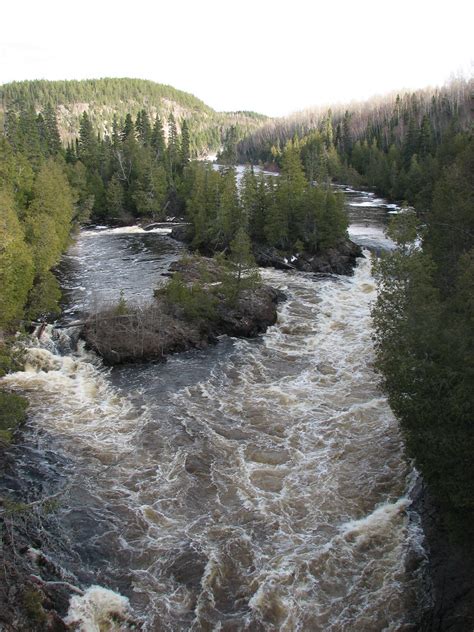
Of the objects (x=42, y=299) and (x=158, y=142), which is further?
(x=158, y=142)

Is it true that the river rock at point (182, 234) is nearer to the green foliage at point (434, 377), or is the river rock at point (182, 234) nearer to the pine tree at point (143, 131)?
the pine tree at point (143, 131)

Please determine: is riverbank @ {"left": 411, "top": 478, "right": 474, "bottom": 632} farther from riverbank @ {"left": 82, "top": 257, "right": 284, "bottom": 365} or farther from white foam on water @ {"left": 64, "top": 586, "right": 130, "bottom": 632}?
riverbank @ {"left": 82, "top": 257, "right": 284, "bottom": 365}

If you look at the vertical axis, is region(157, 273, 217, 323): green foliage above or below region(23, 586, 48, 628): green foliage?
above

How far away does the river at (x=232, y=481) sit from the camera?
1516cm

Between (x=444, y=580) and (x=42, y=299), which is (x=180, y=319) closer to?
(x=42, y=299)

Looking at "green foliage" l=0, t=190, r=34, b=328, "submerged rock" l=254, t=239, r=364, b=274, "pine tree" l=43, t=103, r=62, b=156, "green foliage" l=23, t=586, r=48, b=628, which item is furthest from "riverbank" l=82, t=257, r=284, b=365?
"pine tree" l=43, t=103, r=62, b=156

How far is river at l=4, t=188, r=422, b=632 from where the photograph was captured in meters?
15.2

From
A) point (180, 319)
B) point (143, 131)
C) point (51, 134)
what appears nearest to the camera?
point (180, 319)

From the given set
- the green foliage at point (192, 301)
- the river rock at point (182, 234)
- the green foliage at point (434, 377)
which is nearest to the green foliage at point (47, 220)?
the green foliage at point (192, 301)

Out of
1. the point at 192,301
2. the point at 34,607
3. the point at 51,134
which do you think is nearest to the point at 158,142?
the point at 51,134

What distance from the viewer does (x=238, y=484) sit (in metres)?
20.5

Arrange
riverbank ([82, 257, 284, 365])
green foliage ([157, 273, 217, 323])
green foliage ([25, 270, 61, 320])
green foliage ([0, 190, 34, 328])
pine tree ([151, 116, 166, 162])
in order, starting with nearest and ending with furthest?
green foliage ([0, 190, 34, 328]) → riverbank ([82, 257, 284, 365]) → green foliage ([25, 270, 61, 320]) → green foliage ([157, 273, 217, 323]) → pine tree ([151, 116, 166, 162])

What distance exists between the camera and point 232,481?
67.9 ft

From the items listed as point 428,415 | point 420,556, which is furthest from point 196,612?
point 428,415
